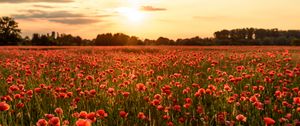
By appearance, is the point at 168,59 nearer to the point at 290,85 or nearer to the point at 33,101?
the point at 290,85

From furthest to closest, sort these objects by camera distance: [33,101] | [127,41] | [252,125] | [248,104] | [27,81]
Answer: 1. [127,41]
2. [27,81]
3. [33,101]
4. [248,104]
5. [252,125]

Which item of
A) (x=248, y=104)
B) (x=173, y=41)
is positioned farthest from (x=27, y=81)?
(x=173, y=41)

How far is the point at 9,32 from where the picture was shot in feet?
285

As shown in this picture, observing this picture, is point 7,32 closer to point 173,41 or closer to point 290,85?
point 173,41

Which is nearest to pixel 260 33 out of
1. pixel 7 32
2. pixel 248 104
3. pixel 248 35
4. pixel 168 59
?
pixel 248 35

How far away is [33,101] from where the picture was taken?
618 centimetres

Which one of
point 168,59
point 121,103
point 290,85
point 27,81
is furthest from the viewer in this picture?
point 168,59

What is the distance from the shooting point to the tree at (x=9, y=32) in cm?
8375

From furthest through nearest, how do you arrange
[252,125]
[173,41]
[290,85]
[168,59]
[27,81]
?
[173,41], [168,59], [27,81], [290,85], [252,125]

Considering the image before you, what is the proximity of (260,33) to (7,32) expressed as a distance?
6962 centimetres

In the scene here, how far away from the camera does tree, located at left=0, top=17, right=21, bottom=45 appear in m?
83.8

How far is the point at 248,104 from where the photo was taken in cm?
524

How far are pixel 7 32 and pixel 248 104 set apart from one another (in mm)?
88559

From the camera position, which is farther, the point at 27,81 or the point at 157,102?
the point at 27,81
